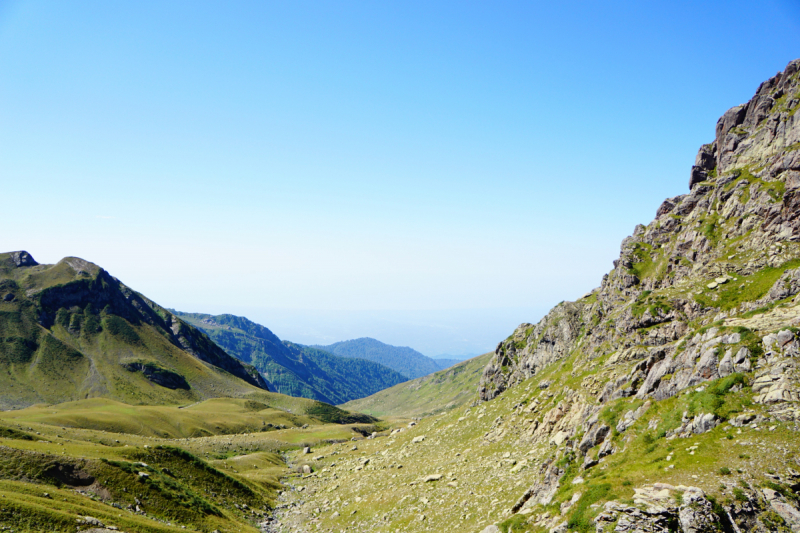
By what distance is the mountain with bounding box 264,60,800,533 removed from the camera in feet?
70.7

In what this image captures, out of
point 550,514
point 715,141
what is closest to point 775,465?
point 550,514

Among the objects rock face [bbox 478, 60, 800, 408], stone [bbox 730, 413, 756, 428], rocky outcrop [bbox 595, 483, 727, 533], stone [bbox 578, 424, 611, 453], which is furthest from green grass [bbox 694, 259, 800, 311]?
rocky outcrop [bbox 595, 483, 727, 533]

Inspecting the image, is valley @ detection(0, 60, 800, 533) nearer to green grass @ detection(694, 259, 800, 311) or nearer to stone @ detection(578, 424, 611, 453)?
stone @ detection(578, 424, 611, 453)

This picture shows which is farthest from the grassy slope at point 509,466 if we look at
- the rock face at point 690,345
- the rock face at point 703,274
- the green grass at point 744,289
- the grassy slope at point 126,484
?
the green grass at point 744,289

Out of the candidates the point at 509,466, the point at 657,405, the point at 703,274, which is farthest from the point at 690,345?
the point at 703,274

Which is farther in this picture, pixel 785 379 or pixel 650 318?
pixel 650 318

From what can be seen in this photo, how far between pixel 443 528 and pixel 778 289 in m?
40.5

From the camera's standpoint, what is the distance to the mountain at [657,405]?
70.7 ft

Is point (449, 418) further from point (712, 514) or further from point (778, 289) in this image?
point (712, 514)

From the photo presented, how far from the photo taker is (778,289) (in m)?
40.9

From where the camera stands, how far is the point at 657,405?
2981cm

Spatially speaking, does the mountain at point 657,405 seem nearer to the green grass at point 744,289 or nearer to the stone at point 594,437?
the stone at point 594,437

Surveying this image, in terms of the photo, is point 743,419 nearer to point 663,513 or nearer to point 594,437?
point 663,513

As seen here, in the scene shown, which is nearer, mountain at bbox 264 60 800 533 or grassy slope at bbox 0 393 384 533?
mountain at bbox 264 60 800 533
